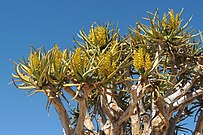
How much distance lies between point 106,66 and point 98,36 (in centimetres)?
159

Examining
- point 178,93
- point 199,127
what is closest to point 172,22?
point 178,93

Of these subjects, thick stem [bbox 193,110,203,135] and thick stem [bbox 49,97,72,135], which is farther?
thick stem [bbox 193,110,203,135]

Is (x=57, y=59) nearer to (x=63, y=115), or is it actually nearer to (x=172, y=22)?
(x=63, y=115)

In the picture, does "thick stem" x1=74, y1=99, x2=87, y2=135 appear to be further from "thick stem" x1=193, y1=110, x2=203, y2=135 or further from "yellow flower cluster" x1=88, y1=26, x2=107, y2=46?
"thick stem" x1=193, y1=110, x2=203, y2=135

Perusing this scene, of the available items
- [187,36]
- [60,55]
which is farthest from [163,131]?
[60,55]

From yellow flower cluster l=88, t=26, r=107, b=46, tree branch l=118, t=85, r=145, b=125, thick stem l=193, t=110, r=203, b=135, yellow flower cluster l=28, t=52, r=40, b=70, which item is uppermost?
yellow flower cluster l=88, t=26, r=107, b=46

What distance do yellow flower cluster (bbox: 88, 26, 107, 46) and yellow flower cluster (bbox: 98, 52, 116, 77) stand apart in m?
1.32

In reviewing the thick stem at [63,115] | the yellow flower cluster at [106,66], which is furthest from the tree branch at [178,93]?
the thick stem at [63,115]

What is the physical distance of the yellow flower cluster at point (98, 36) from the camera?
26.8 ft

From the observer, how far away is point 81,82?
6.85 m

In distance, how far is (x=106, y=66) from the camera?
6.75 metres

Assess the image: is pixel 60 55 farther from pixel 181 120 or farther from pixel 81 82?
pixel 181 120

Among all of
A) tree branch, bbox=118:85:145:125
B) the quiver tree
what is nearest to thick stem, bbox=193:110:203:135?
the quiver tree

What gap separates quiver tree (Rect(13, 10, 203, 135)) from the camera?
6.83m
